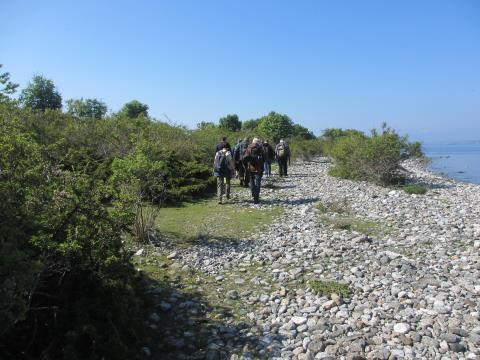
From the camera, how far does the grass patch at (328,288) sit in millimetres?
5816

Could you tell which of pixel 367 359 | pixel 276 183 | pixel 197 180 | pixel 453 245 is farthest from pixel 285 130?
pixel 367 359

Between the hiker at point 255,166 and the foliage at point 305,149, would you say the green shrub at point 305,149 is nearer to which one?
the foliage at point 305,149

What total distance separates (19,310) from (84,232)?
1400 mm

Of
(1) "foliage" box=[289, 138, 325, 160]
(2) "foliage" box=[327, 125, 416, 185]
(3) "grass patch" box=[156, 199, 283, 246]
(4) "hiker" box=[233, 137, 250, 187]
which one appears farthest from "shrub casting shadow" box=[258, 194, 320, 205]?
(1) "foliage" box=[289, 138, 325, 160]

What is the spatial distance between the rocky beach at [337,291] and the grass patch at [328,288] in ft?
0.05

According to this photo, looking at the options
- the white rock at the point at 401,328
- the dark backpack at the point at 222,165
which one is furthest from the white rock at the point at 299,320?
the dark backpack at the point at 222,165

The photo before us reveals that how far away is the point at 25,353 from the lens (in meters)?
3.63

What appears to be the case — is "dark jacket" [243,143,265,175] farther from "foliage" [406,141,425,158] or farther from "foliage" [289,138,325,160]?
"foliage" [289,138,325,160]

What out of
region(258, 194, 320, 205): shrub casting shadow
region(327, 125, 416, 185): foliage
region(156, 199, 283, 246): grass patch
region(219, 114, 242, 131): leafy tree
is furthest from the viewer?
region(219, 114, 242, 131): leafy tree

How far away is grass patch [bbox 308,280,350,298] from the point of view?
5.82 metres

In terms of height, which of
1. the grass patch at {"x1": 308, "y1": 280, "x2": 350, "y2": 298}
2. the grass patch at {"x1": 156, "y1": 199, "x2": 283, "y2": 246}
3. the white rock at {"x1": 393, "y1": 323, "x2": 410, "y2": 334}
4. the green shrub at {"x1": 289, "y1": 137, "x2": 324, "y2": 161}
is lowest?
the white rock at {"x1": 393, "y1": 323, "x2": 410, "y2": 334}

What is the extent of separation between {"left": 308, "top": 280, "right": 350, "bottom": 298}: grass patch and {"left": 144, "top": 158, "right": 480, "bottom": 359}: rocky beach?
16 millimetres

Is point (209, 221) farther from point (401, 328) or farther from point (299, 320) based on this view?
point (401, 328)

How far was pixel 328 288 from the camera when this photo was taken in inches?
235
